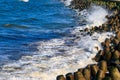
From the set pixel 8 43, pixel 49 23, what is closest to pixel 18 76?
pixel 8 43

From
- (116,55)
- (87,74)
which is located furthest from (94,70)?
(116,55)

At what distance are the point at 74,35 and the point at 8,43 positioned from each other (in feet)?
12.7

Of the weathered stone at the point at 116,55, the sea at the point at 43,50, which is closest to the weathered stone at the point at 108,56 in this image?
the weathered stone at the point at 116,55

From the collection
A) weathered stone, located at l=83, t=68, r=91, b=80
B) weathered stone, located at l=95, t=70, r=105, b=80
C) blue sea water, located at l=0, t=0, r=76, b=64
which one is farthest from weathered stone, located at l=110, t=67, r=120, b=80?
blue sea water, located at l=0, t=0, r=76, b=64

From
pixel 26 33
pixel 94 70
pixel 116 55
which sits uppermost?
pixel 26 33

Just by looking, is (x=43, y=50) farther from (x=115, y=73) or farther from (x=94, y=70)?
(x=115, y=73)

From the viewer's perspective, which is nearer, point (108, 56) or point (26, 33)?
point (108, 56)

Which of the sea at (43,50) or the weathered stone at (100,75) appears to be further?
the sea at (43,50)

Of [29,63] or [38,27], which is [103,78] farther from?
[38,27]

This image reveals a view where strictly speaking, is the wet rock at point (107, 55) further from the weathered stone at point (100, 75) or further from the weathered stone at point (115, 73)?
the weathered stone at point (115, 73)

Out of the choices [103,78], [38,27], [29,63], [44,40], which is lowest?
[103,78]

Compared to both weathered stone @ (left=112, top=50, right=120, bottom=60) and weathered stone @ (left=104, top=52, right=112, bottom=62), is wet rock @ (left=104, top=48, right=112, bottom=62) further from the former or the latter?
weathered stone @ (left=112, top=50, right=120, bottom=60)

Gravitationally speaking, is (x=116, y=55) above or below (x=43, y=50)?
below

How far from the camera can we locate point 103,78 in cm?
907
